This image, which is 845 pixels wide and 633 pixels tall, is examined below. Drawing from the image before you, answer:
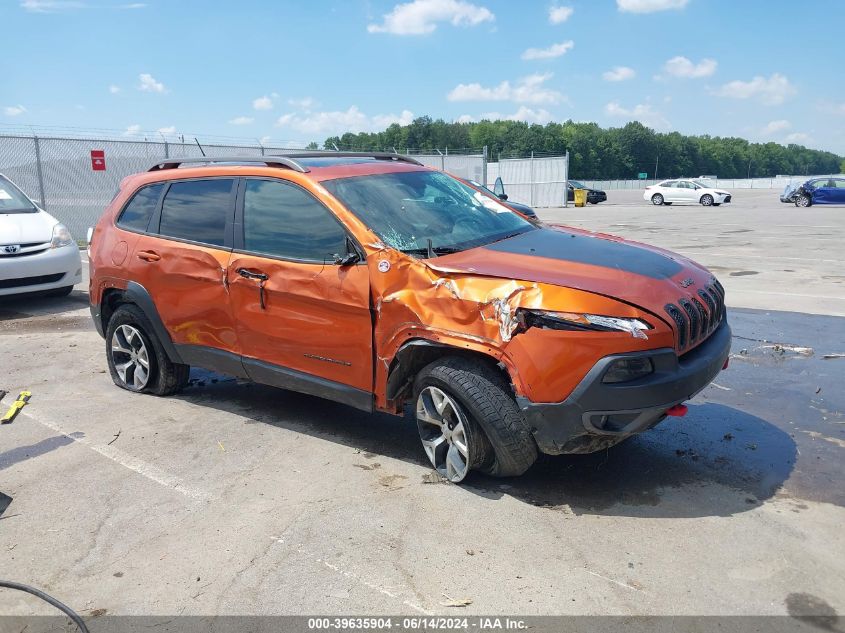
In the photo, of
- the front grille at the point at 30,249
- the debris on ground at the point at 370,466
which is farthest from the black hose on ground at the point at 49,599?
the front grille at the point at 30,249

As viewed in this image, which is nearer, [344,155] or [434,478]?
[434,478]

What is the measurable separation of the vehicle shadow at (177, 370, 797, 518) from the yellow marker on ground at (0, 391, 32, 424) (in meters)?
1.55

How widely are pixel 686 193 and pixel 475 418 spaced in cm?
3673

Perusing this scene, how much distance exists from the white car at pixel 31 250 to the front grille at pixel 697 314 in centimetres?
820

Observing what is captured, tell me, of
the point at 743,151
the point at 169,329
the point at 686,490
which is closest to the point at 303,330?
the point at 169,329

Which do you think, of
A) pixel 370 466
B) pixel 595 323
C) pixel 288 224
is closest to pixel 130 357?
pixel 288 224

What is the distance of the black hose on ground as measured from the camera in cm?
Answer: 280

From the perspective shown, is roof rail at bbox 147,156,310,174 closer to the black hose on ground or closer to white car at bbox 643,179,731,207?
the black hose on ground

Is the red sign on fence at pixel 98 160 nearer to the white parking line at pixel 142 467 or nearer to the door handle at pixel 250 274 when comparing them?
the white parking line at pixel 142 467

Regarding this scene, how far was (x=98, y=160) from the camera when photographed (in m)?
18.2

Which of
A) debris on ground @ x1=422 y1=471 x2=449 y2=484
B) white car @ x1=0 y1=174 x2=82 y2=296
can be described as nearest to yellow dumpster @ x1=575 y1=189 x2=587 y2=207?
white car @ x1=0 y1=174 x2=82 y2=296

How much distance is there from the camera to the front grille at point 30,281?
8.76m

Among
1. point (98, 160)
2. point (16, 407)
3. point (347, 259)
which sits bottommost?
point (16, 407)

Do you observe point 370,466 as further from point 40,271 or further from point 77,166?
point 77,166
